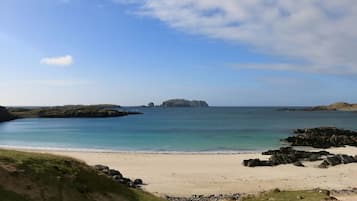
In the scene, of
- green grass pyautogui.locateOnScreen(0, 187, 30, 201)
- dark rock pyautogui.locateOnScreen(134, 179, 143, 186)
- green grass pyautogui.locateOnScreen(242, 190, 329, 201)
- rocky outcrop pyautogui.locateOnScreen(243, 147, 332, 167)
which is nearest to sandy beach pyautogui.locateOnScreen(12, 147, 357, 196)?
dark rock pyautogui.locateOnScreen(134, 179, 143, 186)

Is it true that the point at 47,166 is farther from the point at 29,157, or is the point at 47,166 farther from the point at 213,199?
the point at 213,199

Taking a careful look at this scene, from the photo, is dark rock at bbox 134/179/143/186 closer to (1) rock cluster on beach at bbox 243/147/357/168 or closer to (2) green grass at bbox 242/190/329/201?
(2) green grass at bbox 242/190/329/201

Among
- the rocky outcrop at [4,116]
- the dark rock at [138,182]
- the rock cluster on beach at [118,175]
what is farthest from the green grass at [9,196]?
→ the rocky outcrop at [4,116]

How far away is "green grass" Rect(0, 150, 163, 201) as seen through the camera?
13047 millimetres

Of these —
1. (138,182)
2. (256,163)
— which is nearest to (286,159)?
(256,163)

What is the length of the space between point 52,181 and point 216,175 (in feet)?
57.3

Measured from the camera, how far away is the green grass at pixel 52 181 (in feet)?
42.8

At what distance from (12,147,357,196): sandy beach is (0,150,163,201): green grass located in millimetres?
8608

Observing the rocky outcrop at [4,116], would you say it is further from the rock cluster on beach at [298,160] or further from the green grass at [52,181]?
the green grass at [52,181]

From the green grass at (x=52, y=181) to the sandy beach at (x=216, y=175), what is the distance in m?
8.61

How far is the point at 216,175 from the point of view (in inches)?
1168

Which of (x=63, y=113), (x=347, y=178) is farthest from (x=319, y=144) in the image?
(x=63, y=113)

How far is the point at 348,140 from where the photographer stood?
55562 millimetres

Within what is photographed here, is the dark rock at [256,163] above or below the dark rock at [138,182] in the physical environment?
above
